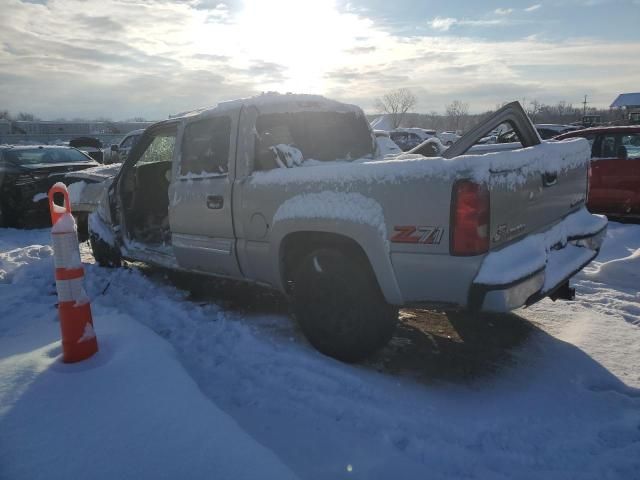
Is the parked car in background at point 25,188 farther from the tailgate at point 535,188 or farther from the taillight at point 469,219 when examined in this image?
the tailgate at point 535,188

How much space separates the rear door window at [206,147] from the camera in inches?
165

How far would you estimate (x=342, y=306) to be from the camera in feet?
10.9

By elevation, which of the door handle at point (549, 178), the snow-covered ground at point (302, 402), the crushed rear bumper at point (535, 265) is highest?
the door handle at point (549, 178)

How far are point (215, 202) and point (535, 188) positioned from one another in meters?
2.53

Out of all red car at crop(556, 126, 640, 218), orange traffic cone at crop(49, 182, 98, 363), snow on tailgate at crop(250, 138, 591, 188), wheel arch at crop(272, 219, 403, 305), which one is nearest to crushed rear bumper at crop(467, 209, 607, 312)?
snow on tailgate at crop(250, 138, 591, 188)

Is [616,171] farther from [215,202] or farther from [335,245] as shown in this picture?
[215,202]

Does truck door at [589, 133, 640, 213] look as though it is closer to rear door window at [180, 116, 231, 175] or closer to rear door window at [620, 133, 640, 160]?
rear door window at [620, 133, 640, 160]

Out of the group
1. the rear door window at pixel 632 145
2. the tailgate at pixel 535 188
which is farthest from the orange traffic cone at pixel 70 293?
the rear door window at pixel 632 145

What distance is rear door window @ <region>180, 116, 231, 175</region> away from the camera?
13.8ft

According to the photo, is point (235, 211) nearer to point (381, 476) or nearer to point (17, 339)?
point (17, 339)

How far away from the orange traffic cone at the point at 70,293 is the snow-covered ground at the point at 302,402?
0.14 meters

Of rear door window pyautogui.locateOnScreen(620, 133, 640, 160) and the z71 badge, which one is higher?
rear door window pyautogui.locateOnScreen(620, 133, 640, 160)

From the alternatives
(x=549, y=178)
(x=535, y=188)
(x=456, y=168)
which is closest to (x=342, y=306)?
(x=456, y=168)

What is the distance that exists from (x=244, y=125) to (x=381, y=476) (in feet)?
9.40
